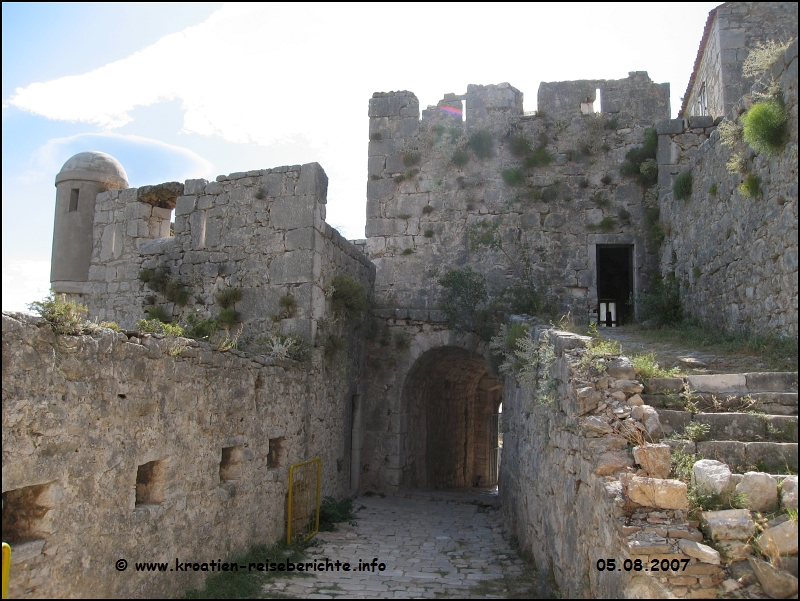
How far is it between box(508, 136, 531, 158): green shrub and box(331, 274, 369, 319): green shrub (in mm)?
5078

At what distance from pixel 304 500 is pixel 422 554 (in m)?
1.98

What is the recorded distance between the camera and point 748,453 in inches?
191

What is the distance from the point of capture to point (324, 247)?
10.4m

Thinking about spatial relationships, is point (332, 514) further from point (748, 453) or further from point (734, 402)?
point (748, 453)

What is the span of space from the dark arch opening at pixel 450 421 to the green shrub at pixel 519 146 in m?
4.58

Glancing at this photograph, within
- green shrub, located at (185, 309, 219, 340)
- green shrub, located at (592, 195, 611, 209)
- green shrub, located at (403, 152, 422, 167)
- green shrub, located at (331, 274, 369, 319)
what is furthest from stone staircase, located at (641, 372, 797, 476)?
green shrub, located at (403, 152, 422, 167)

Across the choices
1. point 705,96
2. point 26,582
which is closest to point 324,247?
point 26,582

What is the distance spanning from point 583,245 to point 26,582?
11572 millimetres

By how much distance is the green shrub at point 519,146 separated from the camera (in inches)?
536

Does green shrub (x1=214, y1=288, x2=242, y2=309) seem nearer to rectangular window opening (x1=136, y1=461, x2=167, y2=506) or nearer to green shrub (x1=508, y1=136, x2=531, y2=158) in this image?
rectangular window opening (x1=136, y1=461, x2=167, y2=506)

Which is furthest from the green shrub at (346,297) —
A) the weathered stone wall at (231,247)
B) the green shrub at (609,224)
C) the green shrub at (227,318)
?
the green shrub at (609,224)

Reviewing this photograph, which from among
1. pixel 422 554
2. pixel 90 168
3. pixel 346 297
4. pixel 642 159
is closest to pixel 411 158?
pixel 346 297

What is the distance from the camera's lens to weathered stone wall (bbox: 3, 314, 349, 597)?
444 centimetres

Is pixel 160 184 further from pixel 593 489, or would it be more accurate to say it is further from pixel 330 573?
pixel 593 489
